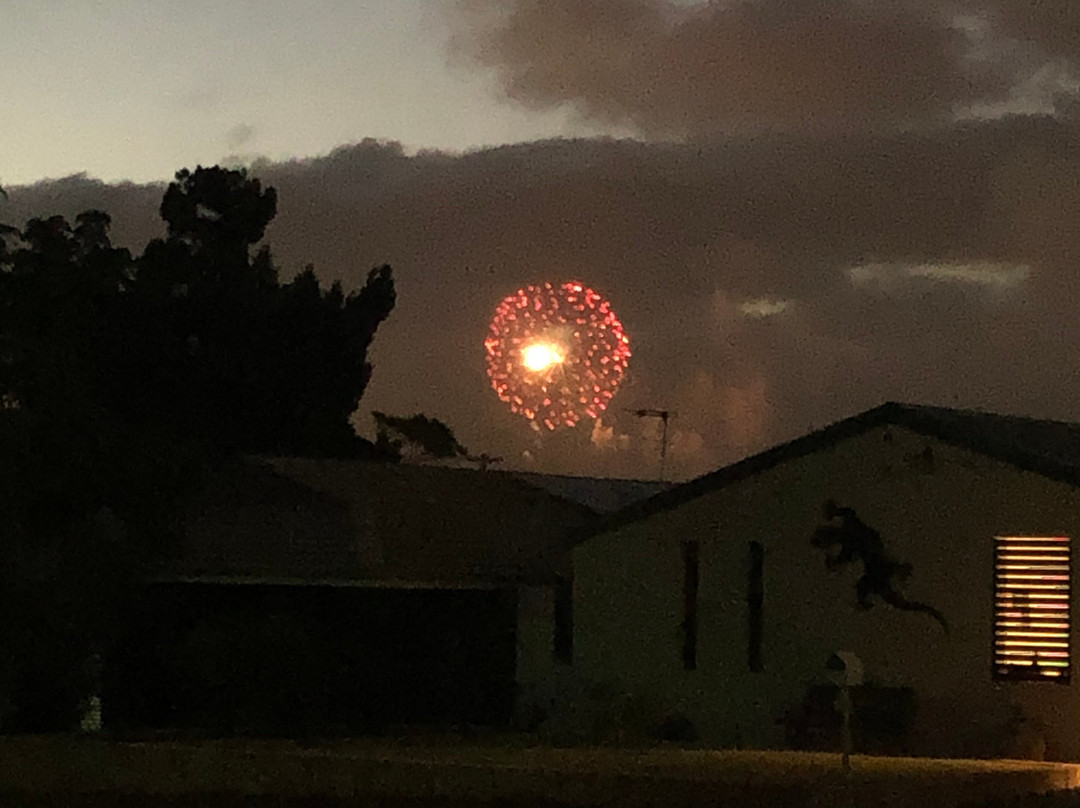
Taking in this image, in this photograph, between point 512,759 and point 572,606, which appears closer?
A: point 512,759

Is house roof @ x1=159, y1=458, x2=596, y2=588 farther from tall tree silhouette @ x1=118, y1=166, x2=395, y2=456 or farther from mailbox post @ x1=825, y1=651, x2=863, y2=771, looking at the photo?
tall tree silhouette @ x1=118, y1=166, x2=395, y2=456

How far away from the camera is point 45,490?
24703 mm

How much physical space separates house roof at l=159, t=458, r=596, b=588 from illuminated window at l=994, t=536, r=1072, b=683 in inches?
270

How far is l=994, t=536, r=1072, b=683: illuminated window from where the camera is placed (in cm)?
2105

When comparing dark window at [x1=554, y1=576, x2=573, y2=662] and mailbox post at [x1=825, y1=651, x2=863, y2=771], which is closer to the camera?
mailbox post at [x1=825, y1=651, x2=863, y2=771]

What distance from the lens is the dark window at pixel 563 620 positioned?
2651 centimetres

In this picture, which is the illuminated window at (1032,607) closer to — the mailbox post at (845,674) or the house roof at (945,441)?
the house roof at (945,441)

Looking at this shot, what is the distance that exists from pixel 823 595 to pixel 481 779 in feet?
20.4

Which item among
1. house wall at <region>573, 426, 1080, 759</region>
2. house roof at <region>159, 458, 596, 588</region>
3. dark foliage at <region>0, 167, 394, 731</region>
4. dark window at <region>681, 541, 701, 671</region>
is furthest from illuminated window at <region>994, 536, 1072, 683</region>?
dark foliage at <region>0, 167, 394, 731</region>

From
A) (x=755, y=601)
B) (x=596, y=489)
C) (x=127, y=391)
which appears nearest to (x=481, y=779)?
(x=755, y=601)

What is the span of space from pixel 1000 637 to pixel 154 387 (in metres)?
22.9

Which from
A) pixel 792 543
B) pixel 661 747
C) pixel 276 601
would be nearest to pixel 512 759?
pixel 661 747

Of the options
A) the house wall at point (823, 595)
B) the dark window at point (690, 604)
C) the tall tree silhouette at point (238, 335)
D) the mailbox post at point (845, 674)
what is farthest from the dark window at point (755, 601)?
the tall tree silhouette at point (238, 335)

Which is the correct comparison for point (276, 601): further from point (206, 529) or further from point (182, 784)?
point (182, 784)
